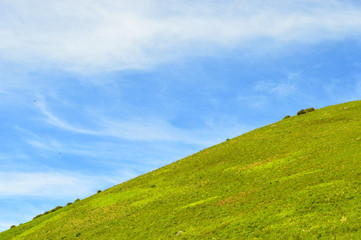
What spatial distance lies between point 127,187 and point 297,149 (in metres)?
32.7

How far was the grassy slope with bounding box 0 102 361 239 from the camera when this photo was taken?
103 ft

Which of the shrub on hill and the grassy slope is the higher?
the shrub on hill

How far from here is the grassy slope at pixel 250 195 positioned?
3142 cm

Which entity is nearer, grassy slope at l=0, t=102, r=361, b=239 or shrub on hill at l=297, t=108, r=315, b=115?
grassy slope at l=0, t=102, r=361, b=239

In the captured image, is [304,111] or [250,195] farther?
[304,111]

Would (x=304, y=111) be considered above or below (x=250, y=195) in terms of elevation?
above

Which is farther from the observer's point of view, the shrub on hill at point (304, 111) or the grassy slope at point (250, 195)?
the shrub on hill at point (304, 111)

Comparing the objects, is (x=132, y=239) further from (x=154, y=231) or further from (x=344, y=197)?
(x=344, y=197)

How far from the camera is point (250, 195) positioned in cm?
4106

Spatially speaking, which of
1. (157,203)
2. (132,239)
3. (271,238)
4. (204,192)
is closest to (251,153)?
(204,192)

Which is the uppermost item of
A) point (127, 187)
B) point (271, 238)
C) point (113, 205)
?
point (127, 187)

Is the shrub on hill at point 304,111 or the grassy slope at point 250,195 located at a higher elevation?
the shrub on hill at point 304,111

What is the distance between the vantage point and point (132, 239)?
40344 mm

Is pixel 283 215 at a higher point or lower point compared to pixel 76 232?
lower
